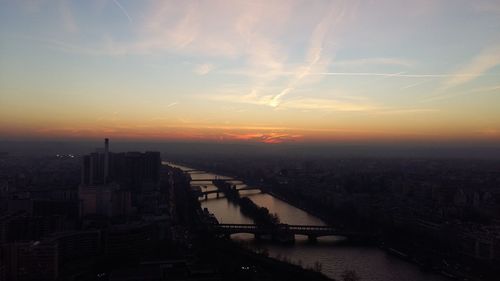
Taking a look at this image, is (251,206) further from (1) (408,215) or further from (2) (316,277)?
(2) (316,277)

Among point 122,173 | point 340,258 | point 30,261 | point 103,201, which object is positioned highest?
point 122,173

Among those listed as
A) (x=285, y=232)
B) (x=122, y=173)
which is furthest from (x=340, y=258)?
(x=122, y=173)

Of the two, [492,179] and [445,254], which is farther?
[492,179]

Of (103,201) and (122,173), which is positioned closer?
(103,201)

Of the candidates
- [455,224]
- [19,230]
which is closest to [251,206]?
[455,224]

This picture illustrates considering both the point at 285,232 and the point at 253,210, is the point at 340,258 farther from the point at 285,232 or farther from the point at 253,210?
the point at 253,210

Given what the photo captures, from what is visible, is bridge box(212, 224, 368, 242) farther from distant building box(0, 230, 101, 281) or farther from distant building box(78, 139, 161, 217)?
distant building box(0, 230, 101, 281)

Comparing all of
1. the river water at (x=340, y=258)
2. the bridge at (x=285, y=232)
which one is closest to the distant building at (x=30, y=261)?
the river water at (x=340, y=258)

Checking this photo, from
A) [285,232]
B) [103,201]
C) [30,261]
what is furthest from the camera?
[103,201]
